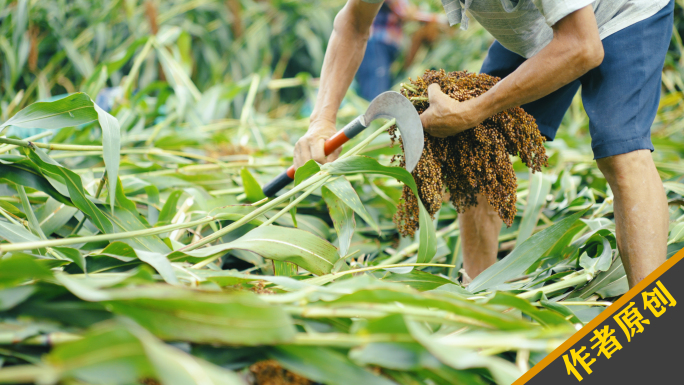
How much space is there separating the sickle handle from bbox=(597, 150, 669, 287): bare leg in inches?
25.2

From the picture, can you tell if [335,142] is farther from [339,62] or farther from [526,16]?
[526,16]

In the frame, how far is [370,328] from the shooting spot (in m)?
0.65

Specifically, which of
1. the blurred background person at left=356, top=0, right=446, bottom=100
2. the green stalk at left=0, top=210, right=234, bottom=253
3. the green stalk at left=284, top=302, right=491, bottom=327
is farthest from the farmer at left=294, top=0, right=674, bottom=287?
the blurred background person at left=356, top=0, right=446, bottom=100

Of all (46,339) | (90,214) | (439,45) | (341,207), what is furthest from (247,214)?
(439,45)

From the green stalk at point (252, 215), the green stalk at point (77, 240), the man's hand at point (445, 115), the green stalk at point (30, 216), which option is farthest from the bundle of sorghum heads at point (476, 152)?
the green stalk at point (30, 216)

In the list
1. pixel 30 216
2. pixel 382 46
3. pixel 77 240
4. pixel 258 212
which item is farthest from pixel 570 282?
pixel 382 46

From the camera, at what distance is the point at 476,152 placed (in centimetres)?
115

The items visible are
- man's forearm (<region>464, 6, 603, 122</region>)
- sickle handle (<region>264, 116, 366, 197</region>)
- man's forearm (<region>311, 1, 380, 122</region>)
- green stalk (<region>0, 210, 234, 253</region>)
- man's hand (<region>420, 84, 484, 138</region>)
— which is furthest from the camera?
man's forearm (<region>311, 1, 380, 122</region>)

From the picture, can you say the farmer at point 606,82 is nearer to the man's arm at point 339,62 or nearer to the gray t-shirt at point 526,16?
the gray t-shirt at point 526,16

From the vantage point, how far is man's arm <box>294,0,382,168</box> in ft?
4.56

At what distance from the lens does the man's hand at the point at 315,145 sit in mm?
1313

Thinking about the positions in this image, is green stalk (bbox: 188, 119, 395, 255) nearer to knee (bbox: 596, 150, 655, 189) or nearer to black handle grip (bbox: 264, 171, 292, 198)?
black handle grip (bbox: 264, 171, 292, 198)

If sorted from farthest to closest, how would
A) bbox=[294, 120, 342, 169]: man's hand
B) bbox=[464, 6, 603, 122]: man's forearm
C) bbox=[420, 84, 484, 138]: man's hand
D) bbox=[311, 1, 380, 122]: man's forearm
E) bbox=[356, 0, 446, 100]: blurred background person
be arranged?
bbox=[356, 0, 446, 100]: blurred background person
bbox=[311, 1, 380, 122]: man's forearm
bbox=[294, 120, 342, 169]: man's hand
bbox=[420, 84, 484, 138]: man's hand
bbox=[464, 6, 603, 122]: man's forearm

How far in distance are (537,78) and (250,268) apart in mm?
884
